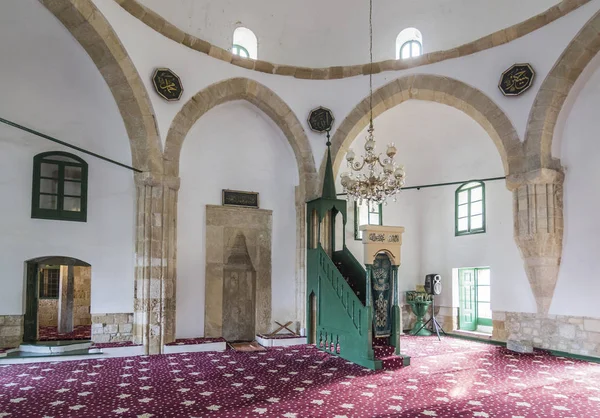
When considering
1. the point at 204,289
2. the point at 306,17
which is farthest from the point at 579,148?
the point at 204,289

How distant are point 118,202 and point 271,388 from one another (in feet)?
13.5

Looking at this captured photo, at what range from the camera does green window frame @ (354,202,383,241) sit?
9.88 m

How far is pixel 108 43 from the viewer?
22.4 feet

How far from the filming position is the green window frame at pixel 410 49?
9180 mm

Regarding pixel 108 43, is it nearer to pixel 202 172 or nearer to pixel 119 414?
pixel 202 172

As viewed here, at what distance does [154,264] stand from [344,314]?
2.98 meters

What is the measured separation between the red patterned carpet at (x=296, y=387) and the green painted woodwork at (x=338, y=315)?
0.24 metres

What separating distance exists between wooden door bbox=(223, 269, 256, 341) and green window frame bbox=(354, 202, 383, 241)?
7.82 ft

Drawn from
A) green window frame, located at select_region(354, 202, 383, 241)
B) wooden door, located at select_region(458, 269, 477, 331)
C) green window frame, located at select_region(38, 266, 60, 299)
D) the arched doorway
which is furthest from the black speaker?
green window frame, located at select_region(38, 266, 60, 299)

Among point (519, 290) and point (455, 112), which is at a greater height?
point (455, 112)

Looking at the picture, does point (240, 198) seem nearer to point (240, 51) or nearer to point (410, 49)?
point (240, 51)

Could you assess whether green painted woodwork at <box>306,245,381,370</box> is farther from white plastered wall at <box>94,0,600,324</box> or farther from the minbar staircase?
white plastered wall at <box>94,0,600,324</box>

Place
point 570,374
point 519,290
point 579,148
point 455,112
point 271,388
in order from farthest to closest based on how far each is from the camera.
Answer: point 455,112
point 519,290
point 579,148
point 570,374
point 271,388

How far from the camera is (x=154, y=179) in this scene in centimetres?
742
